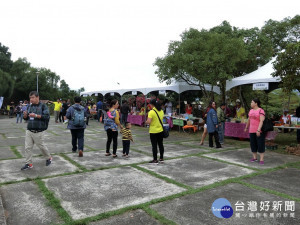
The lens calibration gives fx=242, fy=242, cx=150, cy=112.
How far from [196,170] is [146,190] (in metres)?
1.70

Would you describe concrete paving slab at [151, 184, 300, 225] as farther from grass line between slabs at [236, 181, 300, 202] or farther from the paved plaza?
grass line between slabs at [236, 181, 300, 202]

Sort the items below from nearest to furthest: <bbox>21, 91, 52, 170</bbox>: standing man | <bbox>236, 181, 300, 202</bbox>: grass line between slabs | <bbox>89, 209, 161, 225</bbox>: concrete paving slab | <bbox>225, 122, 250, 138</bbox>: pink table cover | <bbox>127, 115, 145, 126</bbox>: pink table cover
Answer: <bbox>89, 209, 161, 225</bbox>: concrete paving slab
<bbox>236, 181, 300, 202</bbox>: grass line between slabs
<bbox>21, 91, 52, 170</bbox>: standing man
<bbox>225, 122, 250, 138</bbox>: pink table cover
<bbox>127, 115, 145, 126</bbox>: pink table cover

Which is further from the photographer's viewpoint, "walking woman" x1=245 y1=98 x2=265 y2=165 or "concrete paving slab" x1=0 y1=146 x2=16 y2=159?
"concrete paving slab" x1=0 y1=146 x2=16 y2=159

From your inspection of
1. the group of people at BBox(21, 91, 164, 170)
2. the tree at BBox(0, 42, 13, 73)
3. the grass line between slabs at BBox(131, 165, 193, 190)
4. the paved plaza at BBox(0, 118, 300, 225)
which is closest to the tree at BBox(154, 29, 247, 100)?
the paved plaza at BBox(0, 118, 300, 225)

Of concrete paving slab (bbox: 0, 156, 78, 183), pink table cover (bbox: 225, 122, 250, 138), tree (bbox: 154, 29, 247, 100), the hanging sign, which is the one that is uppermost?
tree (bbox: 154, 29, 247, 100)

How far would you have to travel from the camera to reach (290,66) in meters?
7.35

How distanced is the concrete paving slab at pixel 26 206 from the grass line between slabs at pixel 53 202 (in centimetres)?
5

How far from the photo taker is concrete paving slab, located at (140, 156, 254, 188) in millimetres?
4730

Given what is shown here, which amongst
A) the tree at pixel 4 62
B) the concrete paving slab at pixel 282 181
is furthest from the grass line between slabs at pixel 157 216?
the tree at pixel 4 62

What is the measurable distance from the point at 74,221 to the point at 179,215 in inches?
→ 53.2

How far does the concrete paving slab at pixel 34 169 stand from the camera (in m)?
4.84

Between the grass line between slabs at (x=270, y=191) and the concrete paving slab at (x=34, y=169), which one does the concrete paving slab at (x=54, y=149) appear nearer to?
the concrete paving slab at (x=34, y=169)

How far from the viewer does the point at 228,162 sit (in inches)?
244

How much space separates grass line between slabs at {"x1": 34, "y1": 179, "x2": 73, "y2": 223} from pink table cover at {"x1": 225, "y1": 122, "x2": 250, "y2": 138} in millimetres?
7742
